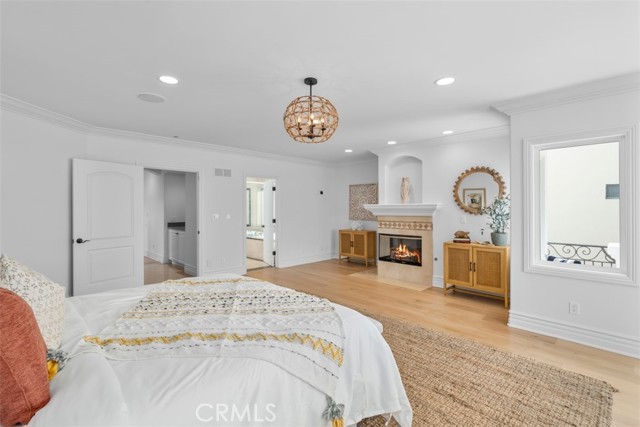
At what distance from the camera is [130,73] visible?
258 centimetres

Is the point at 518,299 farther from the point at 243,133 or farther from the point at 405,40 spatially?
the point at 243,133

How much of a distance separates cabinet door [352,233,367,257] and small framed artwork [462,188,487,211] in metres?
2.45

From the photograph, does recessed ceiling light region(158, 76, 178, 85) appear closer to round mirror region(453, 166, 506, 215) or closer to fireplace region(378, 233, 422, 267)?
round mirror region(453, 166, 506, 215)

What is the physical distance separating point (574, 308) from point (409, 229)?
2.77 meters

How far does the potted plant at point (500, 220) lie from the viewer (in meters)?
4.20

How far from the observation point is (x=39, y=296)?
1.47 m

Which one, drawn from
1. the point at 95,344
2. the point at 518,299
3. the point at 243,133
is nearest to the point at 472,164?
the point at 518,299

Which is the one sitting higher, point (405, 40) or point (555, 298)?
point (405, 40)

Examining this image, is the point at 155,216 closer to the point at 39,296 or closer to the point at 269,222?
the point at 269,222

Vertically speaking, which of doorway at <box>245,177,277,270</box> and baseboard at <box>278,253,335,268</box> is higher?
doorway at <box>245,177,277,270</box>

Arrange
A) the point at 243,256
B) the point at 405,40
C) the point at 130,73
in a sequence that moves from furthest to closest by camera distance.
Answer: the point at 243,256 → the point at 130,73 → the point at 405,40

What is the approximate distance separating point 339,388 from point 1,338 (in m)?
1.36

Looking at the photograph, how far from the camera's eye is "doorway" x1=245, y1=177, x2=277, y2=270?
6.71 meters

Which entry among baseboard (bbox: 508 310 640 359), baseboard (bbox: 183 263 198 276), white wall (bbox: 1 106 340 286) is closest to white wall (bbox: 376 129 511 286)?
baseboard (bbox: 508 310 640 359)
